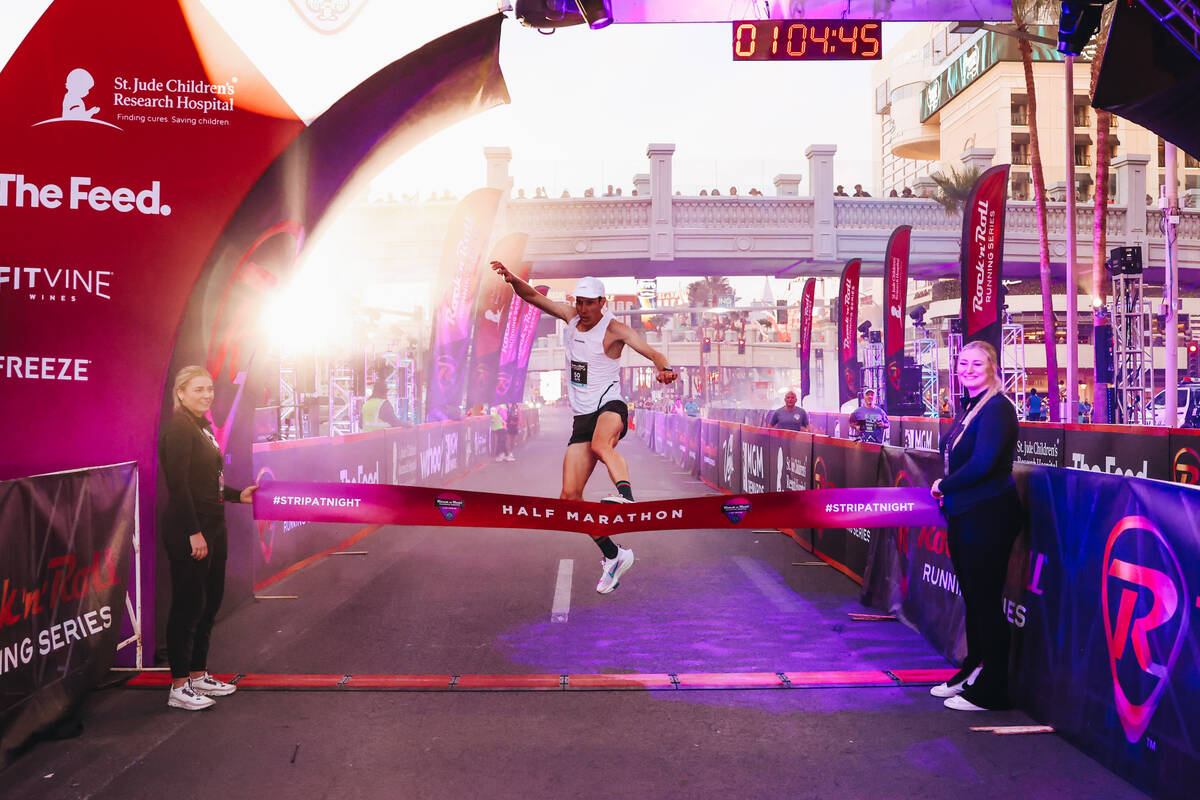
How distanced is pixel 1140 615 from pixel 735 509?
2531mm

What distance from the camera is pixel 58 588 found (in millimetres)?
5535

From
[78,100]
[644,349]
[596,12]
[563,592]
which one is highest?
[596,12]

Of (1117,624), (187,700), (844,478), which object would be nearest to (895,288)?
(844,478)

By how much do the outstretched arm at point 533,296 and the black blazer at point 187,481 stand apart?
2255 millimetres

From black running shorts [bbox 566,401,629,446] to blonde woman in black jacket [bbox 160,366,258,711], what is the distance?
8.31 ft

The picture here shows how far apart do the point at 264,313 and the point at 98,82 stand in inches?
80.7

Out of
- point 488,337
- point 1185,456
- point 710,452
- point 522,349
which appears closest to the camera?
point 1185,456

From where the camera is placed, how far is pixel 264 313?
764 centimetres

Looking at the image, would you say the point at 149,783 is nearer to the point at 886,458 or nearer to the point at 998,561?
the point at 998,561

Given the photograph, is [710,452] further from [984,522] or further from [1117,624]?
[1117,624]

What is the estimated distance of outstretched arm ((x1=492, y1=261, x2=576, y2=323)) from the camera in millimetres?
6570

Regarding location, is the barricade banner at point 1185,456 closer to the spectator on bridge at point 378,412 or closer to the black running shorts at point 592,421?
the black running shorts at point 592,421

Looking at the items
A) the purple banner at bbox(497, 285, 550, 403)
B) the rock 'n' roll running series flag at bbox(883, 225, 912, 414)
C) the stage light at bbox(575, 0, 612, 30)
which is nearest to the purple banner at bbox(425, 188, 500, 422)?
the stage light at bbox(575, 0, 612, 30)

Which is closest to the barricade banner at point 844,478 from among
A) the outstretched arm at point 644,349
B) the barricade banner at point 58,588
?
the outstretched arm at point 644,349
